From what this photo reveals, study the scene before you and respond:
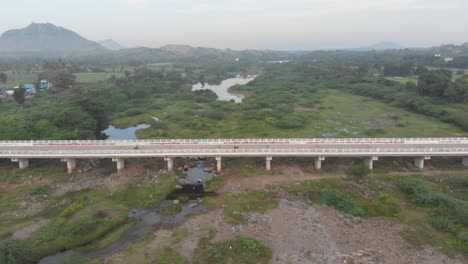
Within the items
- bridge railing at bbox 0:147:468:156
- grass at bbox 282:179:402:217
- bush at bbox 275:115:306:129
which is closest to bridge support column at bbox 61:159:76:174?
bridge railing at bbox 0:147:468:156

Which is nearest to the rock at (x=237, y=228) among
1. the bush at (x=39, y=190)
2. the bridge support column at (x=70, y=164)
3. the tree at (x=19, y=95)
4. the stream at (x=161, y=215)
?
the stream at (x=161, y=215)

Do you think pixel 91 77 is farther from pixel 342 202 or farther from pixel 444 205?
pixel 444 205

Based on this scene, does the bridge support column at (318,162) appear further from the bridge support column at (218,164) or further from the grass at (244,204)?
the bridge support column at (218,164)

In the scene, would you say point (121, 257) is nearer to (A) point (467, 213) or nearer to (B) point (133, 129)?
(A) point (467, 213)

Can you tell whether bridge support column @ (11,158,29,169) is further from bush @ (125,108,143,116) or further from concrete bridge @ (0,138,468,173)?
bush @ (125,108,143,116)

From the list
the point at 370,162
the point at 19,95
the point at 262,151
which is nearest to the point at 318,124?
the point at 370,162

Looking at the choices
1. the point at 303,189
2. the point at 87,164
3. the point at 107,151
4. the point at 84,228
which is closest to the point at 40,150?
the point at 87,164
